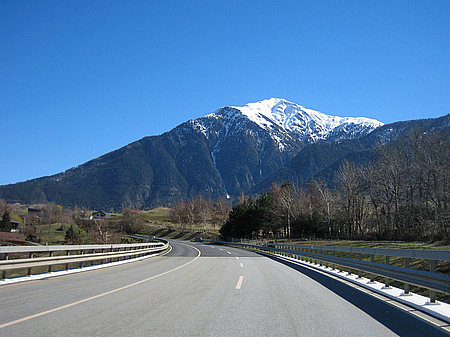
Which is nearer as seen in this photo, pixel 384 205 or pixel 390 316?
pixel 390 316

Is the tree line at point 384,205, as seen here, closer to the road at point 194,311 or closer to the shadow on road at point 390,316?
the shadow on road at point 390,316

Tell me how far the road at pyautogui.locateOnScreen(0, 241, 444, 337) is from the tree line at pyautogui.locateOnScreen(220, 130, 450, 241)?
29.4 meters

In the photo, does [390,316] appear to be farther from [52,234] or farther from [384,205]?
[52,234]

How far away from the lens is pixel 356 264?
1406cm

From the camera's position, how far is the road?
6664mm

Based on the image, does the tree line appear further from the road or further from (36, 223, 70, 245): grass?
(36, 223, 70, 245): grass

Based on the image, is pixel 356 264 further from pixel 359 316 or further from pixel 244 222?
pixel 244 222

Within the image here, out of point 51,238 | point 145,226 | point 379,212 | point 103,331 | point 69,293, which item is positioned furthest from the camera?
point 145,226

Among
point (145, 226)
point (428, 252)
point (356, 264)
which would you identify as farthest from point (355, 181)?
point (145, 226)

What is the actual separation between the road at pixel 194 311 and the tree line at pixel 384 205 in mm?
29362

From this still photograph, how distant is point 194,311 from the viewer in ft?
27.2

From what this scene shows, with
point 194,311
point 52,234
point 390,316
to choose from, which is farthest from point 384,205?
point 52,234

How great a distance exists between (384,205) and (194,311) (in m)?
59.6

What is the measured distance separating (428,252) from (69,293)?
8597 millimetres
